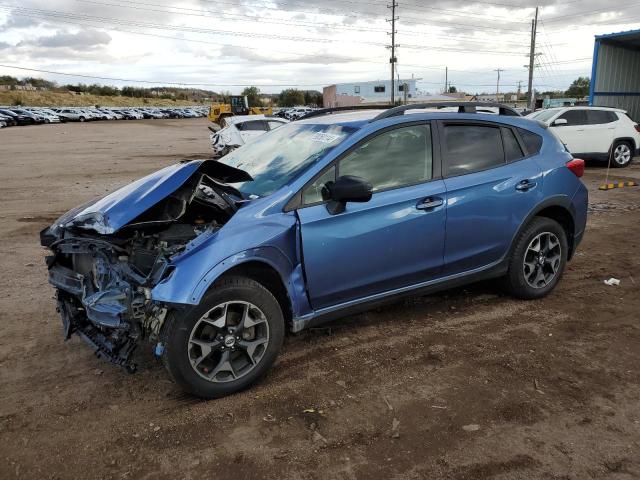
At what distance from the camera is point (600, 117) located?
14250 mm

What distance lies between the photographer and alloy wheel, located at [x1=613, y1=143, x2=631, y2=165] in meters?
14.6

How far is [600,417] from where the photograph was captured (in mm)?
3076

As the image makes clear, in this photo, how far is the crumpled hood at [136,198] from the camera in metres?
3.35

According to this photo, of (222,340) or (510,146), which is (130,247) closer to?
(222,340)

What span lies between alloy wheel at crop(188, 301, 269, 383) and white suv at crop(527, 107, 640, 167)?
43.1 ft

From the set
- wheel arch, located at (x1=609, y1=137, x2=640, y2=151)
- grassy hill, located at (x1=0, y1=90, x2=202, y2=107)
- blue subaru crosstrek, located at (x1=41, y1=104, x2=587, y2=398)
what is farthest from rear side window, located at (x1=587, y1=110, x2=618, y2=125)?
grassy hill, located at (x1=0, y1=90, x2=202, y2=107)

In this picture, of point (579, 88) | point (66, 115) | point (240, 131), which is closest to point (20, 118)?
point (66, 115)

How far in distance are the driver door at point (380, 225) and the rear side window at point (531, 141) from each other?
1093 millimetres

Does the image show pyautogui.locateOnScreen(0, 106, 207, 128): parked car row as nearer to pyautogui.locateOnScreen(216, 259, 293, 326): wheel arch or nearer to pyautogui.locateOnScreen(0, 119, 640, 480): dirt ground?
pyautogui.locateOnScreen(0, 119, 640, 480): dirt ground

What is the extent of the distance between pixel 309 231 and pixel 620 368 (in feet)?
7.84

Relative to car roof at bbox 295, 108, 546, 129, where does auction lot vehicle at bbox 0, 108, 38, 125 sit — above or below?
above

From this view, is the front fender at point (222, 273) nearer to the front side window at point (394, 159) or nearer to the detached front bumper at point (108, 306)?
the detached front bumper at point (108, 306)

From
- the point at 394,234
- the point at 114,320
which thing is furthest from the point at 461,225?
the point at 114,320

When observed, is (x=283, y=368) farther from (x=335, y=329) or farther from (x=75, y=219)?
(x=75, y=219)
